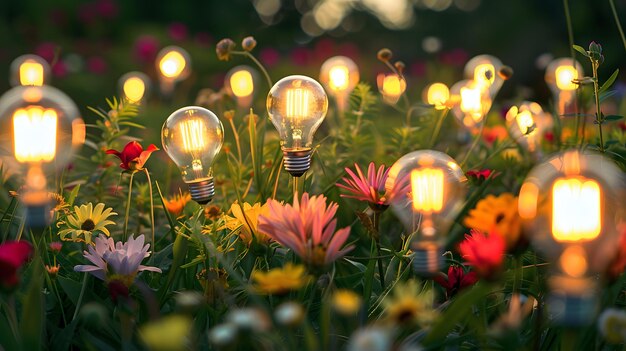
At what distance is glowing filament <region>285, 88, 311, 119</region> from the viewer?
4.44ft

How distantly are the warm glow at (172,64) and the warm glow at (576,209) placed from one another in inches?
105

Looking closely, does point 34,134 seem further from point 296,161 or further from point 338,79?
point 338,79

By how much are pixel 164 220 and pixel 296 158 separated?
26.2 inches

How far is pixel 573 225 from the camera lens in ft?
2.89

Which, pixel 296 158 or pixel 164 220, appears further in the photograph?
pixel 164 220

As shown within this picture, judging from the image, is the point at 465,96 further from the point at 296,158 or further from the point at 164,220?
the point at 296,158

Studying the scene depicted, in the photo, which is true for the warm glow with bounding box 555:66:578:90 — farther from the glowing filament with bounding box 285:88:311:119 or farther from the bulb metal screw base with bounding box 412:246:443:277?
the bulb metal screw base with bounding box 412:246:443:277

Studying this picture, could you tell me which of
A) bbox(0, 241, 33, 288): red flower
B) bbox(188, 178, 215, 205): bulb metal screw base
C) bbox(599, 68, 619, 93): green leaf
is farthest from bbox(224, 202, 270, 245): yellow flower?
bbox(599, 68, 619, 93): green leaf

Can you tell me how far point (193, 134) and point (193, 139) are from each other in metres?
0.01

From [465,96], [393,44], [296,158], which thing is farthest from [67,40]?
[296,158]

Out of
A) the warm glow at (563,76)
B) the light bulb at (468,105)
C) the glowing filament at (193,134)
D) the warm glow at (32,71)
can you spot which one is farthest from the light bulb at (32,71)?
the warm glow at (563,76)

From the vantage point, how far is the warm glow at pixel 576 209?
880 millimetres

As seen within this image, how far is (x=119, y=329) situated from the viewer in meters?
1.18

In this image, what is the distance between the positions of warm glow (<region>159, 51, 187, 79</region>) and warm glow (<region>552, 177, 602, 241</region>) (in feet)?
8.72
